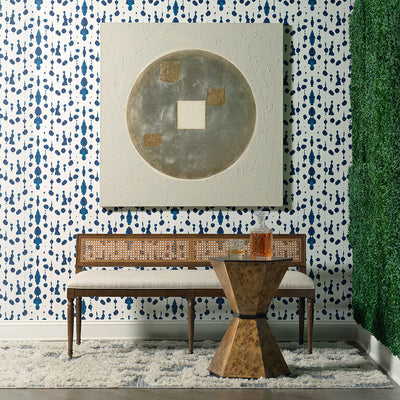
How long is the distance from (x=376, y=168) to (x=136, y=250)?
1.78 meters

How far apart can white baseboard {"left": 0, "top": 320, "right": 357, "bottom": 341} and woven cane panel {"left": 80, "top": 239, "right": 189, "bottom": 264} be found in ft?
1.61

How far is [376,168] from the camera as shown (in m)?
3.23

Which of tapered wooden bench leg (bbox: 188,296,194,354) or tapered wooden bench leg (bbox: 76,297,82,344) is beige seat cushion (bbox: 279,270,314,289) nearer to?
tapered wooden bench leg (bbox: 188,296,194,354)

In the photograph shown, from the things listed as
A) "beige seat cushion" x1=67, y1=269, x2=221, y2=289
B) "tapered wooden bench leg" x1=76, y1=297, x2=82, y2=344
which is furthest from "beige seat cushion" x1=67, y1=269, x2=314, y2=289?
"tapered wooden bench leg" x1=76, y1=297, x2=82, y2=344

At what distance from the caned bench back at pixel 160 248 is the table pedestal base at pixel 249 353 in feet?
3.39

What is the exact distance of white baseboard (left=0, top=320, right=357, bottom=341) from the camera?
12.9ft

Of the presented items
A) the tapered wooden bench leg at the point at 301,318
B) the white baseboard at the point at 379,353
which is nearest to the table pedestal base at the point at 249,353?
the white baseboard at the point at 379,353

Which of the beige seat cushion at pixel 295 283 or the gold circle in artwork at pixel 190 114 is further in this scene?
the gold circle in artwork at pixel 190 114

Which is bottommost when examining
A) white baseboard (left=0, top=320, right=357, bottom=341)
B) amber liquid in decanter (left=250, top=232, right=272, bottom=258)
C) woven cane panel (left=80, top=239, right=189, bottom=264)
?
white baseboard (left=0, top=320, right=357, bottom=341)

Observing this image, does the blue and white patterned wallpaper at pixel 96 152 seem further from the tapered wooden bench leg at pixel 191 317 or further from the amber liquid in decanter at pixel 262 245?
the amber liquid in decanter at pixel 262 245

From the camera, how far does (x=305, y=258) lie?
12.5ft

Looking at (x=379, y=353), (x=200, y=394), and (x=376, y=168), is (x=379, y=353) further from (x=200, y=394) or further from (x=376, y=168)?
(x=200, y=394)

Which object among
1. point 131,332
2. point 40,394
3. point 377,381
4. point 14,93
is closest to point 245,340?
point 377,381

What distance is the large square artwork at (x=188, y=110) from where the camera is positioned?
3.95 meters
